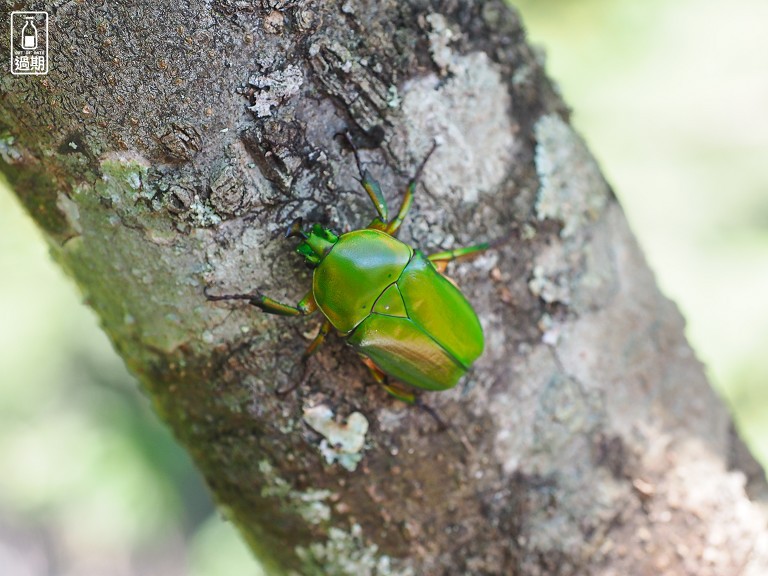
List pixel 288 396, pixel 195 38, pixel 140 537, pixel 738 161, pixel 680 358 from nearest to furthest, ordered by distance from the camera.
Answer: pixel 195 38, pixel 288 396, pixel 680 358, pixel 738 161, pixel 140 537

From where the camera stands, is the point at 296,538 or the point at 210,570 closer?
the point at 296,538

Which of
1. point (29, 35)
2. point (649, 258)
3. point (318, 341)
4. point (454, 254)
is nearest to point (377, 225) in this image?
point (454, 254)

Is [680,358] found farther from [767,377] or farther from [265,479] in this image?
[767,377]

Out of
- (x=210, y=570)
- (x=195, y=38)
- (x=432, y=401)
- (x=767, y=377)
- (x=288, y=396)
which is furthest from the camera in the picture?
(x=210, y=570)

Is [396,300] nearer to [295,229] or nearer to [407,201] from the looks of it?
[407,201]

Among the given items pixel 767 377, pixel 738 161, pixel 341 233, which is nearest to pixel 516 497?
pixel 341 233

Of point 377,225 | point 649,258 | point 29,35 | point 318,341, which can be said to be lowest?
point 318,341

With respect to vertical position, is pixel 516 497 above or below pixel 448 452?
below
